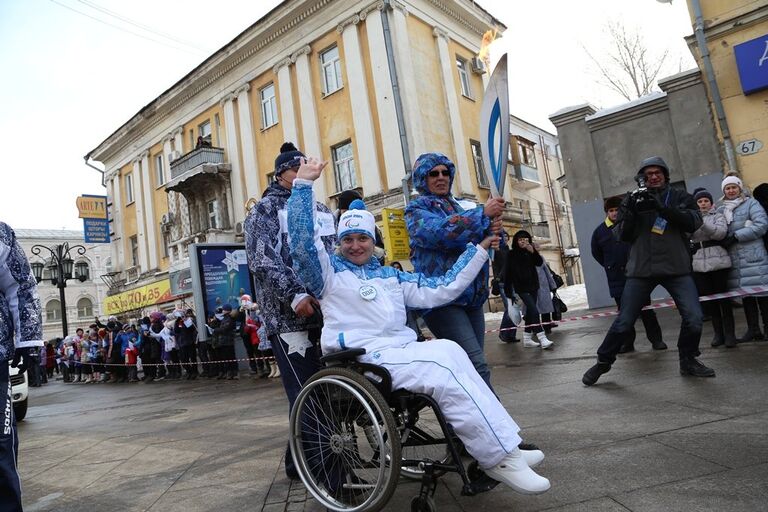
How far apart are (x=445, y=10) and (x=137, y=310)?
2209 centimetres

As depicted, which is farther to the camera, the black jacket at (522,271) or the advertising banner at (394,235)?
the advertising banner at (394,235)

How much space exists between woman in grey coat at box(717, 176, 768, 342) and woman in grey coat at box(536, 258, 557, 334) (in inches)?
125

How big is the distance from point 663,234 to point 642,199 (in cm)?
37

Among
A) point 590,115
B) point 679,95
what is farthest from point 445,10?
point 679,95

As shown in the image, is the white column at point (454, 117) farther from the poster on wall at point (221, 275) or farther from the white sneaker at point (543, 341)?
the white sneaker at point (543, 341)

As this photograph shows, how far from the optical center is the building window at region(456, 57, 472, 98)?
2372cm

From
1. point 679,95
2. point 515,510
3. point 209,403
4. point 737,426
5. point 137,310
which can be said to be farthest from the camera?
point 137,310

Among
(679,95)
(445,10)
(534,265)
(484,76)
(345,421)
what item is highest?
(445,10)

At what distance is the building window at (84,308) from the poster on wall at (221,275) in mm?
66504

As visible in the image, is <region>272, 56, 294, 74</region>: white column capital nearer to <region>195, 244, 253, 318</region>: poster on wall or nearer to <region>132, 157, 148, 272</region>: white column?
<region>195, 244, 253, 318</region>: poster on wall

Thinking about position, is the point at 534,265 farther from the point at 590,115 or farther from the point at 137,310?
the point at 137,310

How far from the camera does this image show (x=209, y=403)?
8.52 metres

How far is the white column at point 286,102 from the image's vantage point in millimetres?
23000

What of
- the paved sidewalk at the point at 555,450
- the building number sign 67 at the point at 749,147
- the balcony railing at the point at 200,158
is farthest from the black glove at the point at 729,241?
the balcony railing at the point at 200,158
